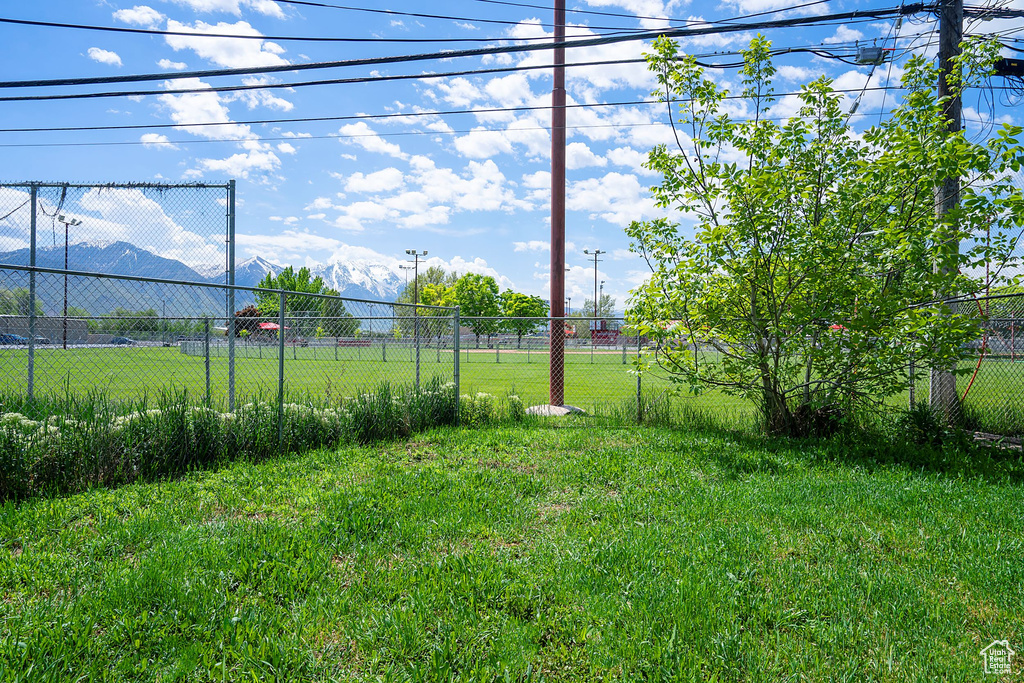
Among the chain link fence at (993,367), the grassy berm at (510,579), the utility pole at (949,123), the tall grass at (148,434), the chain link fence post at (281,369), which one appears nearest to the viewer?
the grassy berm at (510,579)

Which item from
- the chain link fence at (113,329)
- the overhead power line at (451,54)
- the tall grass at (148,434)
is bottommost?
the tall grass at (148,434)

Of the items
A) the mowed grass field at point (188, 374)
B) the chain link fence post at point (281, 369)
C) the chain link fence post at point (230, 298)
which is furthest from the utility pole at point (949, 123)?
the chain link fence post at point (230, 298)

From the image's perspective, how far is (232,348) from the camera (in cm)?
672

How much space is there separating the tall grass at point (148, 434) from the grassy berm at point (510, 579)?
1.39 feet

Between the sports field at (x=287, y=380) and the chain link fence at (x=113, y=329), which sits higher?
the chain link fence at (x=113, y=329)

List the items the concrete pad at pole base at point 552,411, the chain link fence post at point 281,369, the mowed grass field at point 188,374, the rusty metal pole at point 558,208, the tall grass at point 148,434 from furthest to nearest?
1. the rusty metal pole at point 558,208
2. the concrete pad at pole base at point 552,411
3. the mowed grass field at point 188,374
4. the chain link fence post at point 281,369
5. the tall grass at point 148,434

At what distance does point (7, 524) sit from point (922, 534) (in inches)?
255

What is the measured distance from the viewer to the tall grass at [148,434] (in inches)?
177

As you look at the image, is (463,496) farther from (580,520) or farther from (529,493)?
(580,520)

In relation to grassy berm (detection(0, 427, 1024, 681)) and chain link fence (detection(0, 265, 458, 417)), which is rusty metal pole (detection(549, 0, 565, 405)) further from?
grassy berm (detection(0, 427, 1024, 681))

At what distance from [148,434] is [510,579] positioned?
4.14 metres

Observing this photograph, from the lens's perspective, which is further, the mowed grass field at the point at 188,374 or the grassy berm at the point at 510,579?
the mowed grass field at the point at 188,374

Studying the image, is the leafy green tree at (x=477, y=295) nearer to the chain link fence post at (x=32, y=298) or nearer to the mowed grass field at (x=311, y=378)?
the mowed grass field at (x=311, y=378)

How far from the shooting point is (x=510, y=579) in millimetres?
3135
